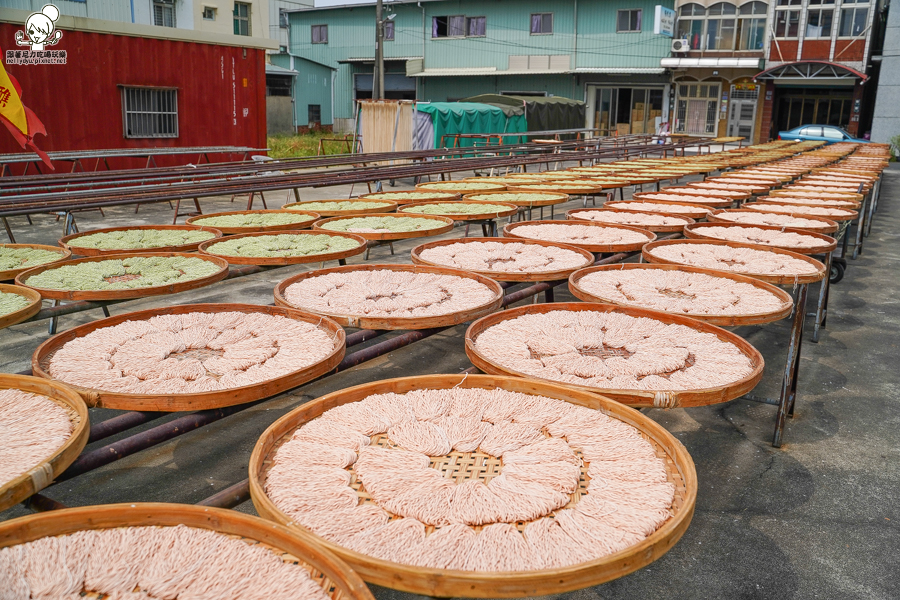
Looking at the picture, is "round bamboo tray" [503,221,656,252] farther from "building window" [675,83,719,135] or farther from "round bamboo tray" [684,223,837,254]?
"building window" [675,83,719,135]

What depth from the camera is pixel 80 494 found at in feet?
10.4

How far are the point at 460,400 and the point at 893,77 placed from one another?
30163 mm

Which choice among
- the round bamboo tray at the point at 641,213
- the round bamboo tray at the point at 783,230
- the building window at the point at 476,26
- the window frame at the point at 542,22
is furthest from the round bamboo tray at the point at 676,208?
the building window at the point at 476,26

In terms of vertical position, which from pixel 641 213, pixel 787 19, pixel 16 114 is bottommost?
pixel 641 213

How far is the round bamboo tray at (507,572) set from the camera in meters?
1.36

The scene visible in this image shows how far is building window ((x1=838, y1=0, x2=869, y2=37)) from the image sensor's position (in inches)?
1033

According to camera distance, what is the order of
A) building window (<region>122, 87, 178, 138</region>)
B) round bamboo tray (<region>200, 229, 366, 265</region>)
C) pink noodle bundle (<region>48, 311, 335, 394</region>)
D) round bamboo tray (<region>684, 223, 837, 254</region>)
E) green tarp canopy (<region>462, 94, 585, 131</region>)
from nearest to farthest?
1. pink noodle bundle (<region>48, 311, 335, 394</region>)
2. round bamboo tray (<region>200, 229, 366, 265</region>)
3. round bamboo tray (<region>684, 223, 837, 254</region>)
4. building window (<region>122, 87, 178, 138</region>)
5. green tarp canopy (<region>462, 94, 585, 131</region>)

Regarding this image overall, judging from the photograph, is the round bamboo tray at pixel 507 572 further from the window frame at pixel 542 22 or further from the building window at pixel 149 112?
the window frame at pixel 542 22

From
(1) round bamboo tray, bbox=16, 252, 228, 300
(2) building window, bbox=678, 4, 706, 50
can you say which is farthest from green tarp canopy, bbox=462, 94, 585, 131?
(1) round bamboo tray, bbox=16, 252, 228, 300

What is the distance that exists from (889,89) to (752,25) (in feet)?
19.0

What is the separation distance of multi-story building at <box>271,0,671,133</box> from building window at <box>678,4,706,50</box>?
0.88m

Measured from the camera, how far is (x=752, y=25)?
28219 mm

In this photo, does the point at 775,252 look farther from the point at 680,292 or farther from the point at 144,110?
the point at 144,110

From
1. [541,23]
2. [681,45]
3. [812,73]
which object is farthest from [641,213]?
[541,23]
